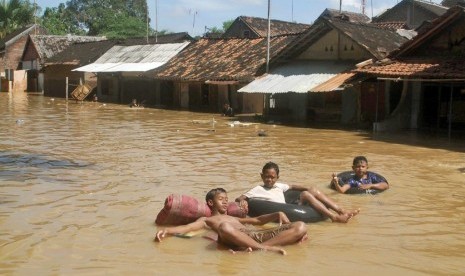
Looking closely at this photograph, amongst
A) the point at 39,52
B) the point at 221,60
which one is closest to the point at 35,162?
the point at 221,60

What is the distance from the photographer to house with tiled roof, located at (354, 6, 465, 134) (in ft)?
56.3

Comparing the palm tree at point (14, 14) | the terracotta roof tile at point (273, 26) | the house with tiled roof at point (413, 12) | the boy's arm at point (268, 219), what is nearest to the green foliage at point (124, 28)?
the palm tree at point (14, 14)

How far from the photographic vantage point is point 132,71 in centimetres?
3228

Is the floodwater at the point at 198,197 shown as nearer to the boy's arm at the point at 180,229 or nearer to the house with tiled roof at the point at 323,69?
the boy's arm at the point at 180,229

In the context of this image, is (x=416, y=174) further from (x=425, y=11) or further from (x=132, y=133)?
(x=425, y=11)

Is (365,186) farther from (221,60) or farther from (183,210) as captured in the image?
(221,60)

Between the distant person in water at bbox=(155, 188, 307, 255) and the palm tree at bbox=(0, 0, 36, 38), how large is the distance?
49.1 metres

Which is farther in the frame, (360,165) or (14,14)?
(14,14)

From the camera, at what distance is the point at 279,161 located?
41.5ft

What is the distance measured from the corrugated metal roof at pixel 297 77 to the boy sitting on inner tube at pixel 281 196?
13.0 m

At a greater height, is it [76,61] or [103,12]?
[103,12]

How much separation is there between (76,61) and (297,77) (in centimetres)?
2311

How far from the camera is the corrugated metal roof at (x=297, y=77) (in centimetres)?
2095

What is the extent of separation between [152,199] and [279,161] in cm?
466
